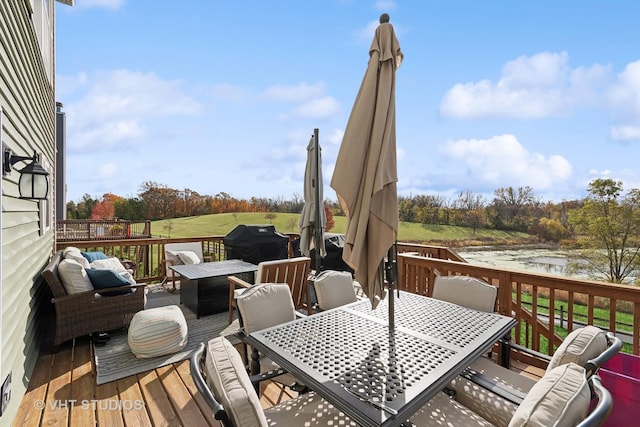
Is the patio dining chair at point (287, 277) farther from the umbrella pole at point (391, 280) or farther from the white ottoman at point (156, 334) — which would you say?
the umbrella pole at point (391, 280)

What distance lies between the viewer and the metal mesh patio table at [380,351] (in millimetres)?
1389

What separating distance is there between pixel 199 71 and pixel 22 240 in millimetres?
6501

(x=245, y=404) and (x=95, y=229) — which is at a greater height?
(x=245, y=404)

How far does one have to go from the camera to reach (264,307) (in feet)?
7.81

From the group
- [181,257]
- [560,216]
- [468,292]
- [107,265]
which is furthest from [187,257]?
[560,216]

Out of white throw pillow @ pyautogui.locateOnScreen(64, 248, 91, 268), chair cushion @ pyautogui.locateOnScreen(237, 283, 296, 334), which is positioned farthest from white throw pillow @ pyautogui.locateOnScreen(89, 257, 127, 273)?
chair cushion @ pyautogui.locateOnScreen(237, 283, 296, 334)

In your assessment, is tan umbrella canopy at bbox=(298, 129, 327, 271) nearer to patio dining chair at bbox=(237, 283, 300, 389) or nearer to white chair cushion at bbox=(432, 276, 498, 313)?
white chair cushion at bbox=(432, 276, 498, 313)

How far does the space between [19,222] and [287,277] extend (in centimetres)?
279

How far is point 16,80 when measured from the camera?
9.07 feet

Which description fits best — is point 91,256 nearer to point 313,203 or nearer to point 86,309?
point 86,309

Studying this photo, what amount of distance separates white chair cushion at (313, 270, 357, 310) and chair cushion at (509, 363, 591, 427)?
186cm

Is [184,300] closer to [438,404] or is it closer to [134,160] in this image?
[438,404]

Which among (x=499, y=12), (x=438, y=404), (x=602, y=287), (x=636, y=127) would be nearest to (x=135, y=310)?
(x=438, y=404)

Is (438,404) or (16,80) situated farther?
(16,80)
